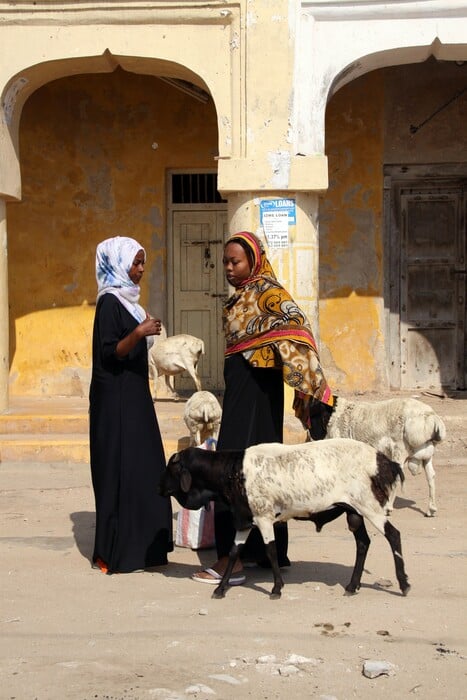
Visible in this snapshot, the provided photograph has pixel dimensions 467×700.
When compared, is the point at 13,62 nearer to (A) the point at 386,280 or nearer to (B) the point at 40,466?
(B) the point at 40,466

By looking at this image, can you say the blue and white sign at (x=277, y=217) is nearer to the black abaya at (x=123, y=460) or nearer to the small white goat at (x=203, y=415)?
the small white goat at (x=203, y=415)

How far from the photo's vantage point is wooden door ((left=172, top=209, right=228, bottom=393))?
11.9 meters

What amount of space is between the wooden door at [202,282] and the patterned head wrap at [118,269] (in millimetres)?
6306

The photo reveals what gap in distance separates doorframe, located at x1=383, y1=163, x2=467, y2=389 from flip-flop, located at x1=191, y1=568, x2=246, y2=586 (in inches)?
260

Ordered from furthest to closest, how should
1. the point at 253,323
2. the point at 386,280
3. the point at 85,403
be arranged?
the point at 386,280
the point at 85,403
the point at 253,323

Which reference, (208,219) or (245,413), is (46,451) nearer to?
(208,219)

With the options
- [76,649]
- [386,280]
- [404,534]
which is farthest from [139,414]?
[386,280]

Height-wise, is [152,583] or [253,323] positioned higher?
[253,323]

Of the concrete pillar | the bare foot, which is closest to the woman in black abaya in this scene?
the bare foot

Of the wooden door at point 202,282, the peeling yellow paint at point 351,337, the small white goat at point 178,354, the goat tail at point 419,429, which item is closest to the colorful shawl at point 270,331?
the goat tail at point 419,429

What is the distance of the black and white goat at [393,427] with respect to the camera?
6.90 meters

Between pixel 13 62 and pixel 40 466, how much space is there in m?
3.62

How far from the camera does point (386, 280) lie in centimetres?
1173

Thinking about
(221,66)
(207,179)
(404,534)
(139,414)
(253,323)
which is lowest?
(404,534)
